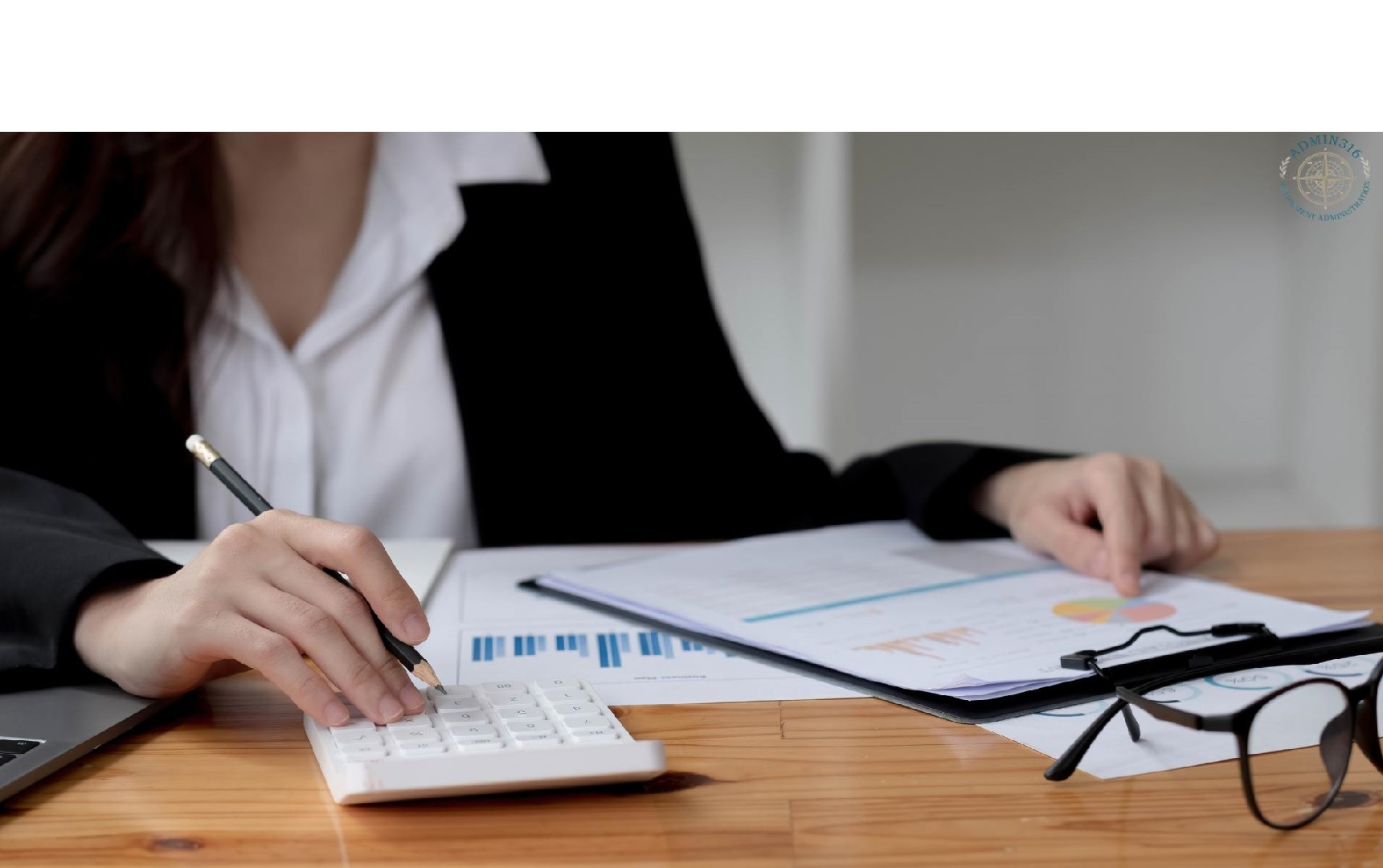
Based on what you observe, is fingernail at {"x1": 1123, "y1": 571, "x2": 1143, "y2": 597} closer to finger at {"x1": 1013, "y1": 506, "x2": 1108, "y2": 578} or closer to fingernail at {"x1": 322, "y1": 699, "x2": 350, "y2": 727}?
finger at {"x1": 1013, "y1": 506, "x2": 1108, "y2": 578}

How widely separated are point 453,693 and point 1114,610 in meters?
0.40

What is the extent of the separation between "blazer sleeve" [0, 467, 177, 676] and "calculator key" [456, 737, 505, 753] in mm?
221

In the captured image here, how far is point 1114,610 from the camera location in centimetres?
75

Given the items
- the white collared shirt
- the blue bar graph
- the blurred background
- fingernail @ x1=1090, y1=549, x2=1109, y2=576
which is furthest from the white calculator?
the blurred background

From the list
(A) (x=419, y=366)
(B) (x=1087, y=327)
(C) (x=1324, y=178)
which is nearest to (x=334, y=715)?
(C) (x=1324, y=178)

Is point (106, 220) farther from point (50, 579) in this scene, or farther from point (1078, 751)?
point (1078, 751)

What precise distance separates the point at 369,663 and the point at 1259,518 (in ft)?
Result: 8.88

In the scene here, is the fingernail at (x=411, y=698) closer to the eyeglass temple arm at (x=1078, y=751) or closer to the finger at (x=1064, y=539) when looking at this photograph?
the eyeglass temple arm at (x=1078, y=751)

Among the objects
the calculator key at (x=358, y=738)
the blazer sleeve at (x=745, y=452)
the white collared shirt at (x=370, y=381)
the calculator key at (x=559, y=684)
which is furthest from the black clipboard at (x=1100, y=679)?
the white collared shirt at (x=370, y=381)

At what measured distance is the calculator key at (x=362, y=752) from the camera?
1.61 ft

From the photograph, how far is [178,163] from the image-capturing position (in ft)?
3.64

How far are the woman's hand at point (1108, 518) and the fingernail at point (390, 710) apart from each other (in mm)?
471
